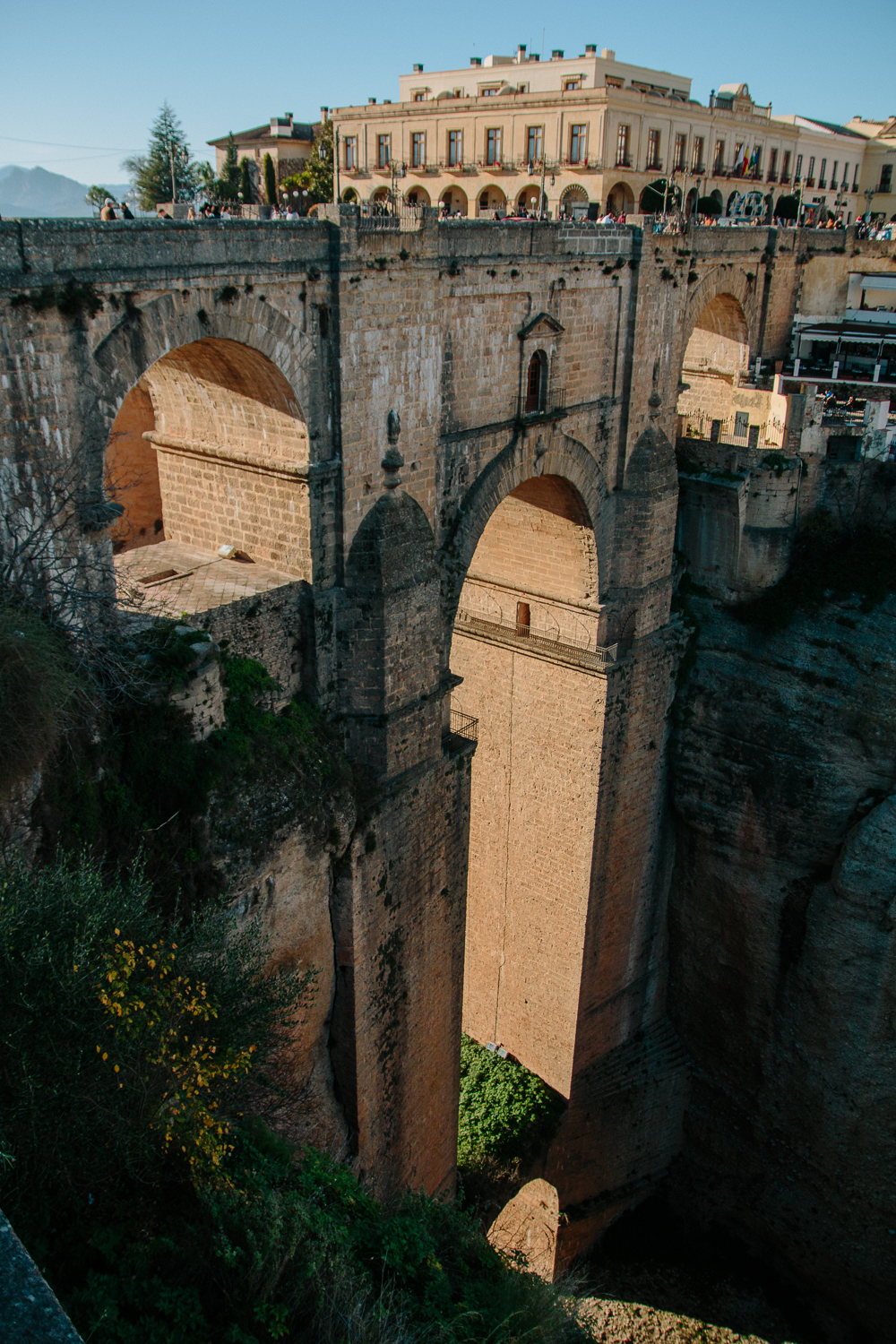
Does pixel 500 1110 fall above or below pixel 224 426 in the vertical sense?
below

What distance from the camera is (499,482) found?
1384cm

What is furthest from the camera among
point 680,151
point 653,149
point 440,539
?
point 680,151

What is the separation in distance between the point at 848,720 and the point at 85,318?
1307 cm

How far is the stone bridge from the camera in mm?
9078

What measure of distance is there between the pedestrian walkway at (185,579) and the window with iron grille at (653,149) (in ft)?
87.4

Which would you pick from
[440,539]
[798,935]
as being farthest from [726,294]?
[798,935]

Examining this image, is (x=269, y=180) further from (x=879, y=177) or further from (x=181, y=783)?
(x=879, y=177)

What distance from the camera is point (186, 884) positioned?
9.52 m

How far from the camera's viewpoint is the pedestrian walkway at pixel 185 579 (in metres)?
10.3

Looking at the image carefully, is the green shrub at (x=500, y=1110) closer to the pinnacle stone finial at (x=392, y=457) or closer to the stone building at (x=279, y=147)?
the pinnacle stone finial at (x=392, y=457)

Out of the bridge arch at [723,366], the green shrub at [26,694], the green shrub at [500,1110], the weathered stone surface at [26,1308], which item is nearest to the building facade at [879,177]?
the bridge arch at [723,366]

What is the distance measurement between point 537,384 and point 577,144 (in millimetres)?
21060

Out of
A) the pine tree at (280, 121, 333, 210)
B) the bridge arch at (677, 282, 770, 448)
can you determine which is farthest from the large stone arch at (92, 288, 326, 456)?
the pine tree at (280, 121, 333, 210)

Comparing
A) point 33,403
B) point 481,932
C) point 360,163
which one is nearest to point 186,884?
point 33,403
